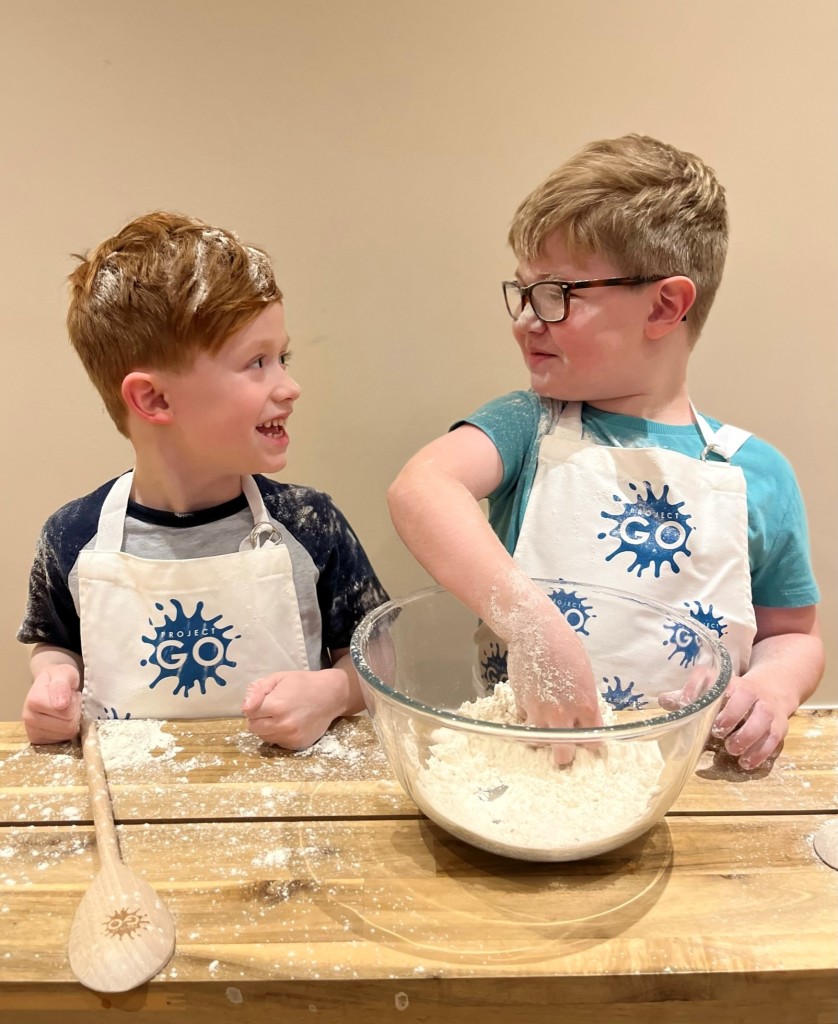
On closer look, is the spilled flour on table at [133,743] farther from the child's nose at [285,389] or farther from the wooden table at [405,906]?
the child's nose at [285,389]

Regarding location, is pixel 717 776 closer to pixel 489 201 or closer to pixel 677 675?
pixel 677 675

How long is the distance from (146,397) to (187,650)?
0.33m

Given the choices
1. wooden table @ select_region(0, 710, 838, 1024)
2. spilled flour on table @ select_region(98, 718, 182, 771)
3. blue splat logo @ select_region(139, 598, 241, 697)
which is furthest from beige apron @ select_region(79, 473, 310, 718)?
wooden table @ select_region(0, 710, 838, 1024)

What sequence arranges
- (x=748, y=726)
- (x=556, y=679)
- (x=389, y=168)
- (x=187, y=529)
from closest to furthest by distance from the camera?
(x=556, y=679), (x=748, y=726), (x=187, y=529), (x=389, y=168)

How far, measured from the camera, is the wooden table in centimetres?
54

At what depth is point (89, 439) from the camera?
1421mm

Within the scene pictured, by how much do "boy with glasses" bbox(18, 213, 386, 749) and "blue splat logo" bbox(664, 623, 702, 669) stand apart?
383 millimetres

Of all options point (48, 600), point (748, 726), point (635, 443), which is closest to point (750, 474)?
point (635, 443)

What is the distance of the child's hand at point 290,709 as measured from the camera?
32.4 inches

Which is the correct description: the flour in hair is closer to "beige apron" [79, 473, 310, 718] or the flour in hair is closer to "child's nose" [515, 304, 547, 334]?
"beige apron" [79, 473, 310, 718]

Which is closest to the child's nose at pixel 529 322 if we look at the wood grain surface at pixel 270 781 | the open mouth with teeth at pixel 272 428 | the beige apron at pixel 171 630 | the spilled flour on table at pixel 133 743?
the open mouth with teeth at pixel 272 428

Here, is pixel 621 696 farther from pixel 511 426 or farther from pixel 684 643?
pixel 511 426

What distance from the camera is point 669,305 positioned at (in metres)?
1.00

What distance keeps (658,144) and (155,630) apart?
92 cm
